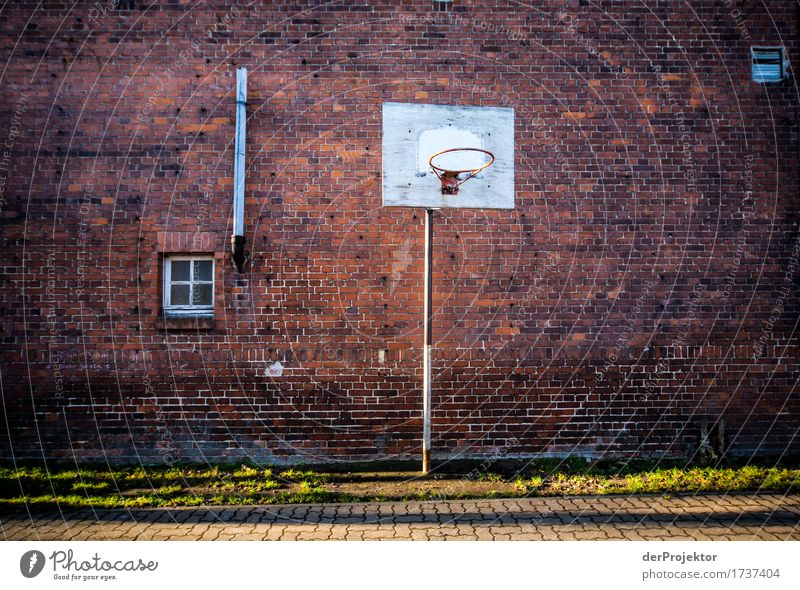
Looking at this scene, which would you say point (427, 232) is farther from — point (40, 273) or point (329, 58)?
point (40, 273)

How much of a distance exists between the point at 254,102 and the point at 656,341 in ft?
20.4

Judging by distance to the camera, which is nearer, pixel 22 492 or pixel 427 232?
pixel 22 492

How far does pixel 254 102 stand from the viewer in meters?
6.95

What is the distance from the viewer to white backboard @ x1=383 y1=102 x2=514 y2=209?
6.71 meters

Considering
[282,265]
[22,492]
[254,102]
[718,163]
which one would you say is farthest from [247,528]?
[718,163]

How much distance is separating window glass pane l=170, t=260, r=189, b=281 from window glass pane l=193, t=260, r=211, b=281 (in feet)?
0.38

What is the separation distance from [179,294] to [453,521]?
4.48 meters

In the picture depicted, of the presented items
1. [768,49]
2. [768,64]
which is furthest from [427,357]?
[768,49]

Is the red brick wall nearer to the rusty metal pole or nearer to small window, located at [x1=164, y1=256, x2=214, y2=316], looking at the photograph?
small window, located at [x1=164, y1=256, x2=214, y2=316]

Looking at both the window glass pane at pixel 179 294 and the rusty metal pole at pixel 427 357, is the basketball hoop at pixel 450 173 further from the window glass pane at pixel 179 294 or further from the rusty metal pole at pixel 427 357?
the window glass pane at pixel 179 294

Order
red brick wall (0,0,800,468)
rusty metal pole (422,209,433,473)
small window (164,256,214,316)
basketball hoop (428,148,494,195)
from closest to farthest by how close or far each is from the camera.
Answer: rusty metal pole (422,209,433,473) < basketball hoop (428,148,494,195) < red brick wall (0,0,800,468) < small window (164,256,214,316)

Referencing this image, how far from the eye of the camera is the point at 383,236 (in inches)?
272

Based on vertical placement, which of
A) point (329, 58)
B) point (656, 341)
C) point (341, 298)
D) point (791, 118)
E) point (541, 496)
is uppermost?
point (329, 58)
